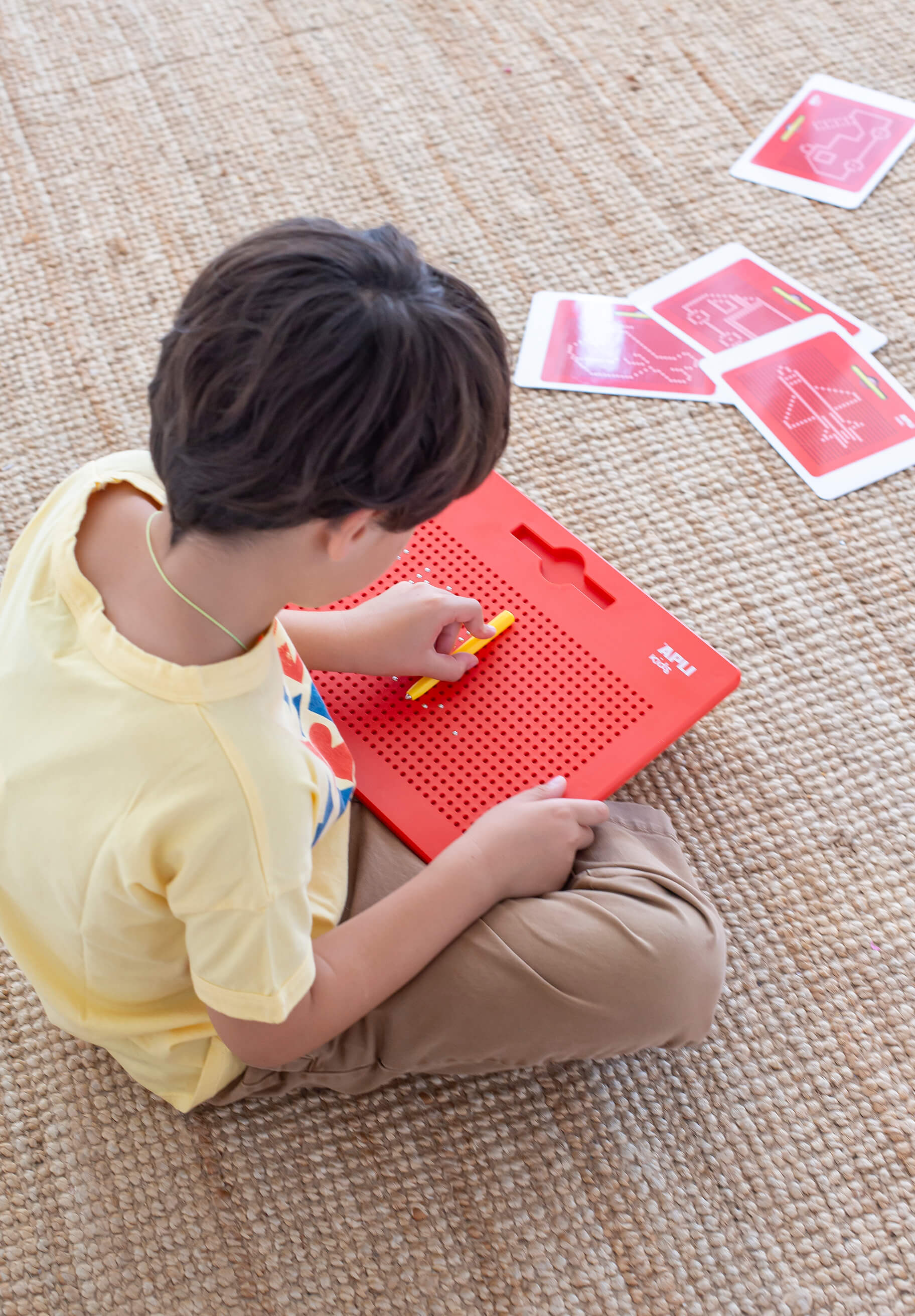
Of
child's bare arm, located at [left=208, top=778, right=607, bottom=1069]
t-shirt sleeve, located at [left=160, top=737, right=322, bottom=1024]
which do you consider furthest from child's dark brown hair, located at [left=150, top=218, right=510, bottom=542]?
child's bare arm, located at [left=208, top=778, right=607, bottom=1069]

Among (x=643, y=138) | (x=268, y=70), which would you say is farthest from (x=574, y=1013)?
(x=268, y=70)

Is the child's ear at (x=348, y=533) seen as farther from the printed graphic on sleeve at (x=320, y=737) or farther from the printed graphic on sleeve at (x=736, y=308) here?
the printed graphic on sleeve at (x=736, y=308)

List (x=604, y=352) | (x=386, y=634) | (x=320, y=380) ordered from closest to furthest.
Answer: (x=320, y=380) < (x=386, y=634) < (x=604, y=352)

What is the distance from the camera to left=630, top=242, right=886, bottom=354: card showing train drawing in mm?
1276

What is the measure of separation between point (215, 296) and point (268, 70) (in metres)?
1.11

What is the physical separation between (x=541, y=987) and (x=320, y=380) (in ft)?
1.49

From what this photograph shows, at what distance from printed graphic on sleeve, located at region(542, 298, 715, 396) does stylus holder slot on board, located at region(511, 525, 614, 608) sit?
305 millimetres

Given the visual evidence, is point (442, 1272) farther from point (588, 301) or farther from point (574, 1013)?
point (588, 301)

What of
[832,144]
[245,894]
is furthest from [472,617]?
[832,144]

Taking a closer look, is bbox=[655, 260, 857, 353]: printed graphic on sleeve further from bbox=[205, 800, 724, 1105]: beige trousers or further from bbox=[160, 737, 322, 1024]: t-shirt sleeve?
bbox=[160, 737, 322, 1024]: t-shirt sleeve

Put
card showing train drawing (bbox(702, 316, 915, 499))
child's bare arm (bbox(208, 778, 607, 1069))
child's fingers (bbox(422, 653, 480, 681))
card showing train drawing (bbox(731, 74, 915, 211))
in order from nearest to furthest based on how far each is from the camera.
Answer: child's bare arm (bbox(208, 778, 607, 1069))
child's fingers (bbox(422, 653, 480, 681))
card showing train drawing (bbox(702, 316, 915, 499))
card showing train drawing (bbox(731, 74, 915, 211))

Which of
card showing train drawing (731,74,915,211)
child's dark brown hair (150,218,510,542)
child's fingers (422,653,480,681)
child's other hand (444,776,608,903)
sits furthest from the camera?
card showing train drawing (731,74,915,211)

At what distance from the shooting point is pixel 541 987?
2.57 feet

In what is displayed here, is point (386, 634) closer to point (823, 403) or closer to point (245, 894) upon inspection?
point (245, 894)
